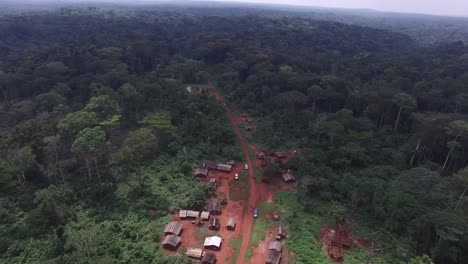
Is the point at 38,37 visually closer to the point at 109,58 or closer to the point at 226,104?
the point at 109,58

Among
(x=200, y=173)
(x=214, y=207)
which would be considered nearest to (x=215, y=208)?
(x=214, y=207)

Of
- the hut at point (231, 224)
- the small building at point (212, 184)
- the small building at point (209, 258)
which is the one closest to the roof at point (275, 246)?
the hut at point (231, 224)

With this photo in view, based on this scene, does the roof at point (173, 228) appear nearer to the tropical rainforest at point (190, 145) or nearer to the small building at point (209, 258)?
the tropical rainforest at point (190, 145)

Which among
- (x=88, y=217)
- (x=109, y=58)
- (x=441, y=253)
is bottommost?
(x=88, y=217)

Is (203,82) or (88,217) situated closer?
(88,217)

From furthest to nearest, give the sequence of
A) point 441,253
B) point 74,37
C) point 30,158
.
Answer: point 74,37 < point 30,158 < point 441,253

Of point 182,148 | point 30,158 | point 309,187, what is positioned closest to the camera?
point 30,158

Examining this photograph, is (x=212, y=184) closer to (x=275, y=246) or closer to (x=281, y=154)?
(x=275, y=246)

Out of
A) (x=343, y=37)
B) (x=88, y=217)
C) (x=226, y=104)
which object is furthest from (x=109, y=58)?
(x=343, y=37)
